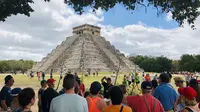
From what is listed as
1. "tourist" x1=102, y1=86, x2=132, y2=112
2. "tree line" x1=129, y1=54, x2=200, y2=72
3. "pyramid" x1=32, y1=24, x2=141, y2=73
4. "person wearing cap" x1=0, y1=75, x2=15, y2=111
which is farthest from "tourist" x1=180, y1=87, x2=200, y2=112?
"tree line" x1=129, y1=54, x2=200, y2=72

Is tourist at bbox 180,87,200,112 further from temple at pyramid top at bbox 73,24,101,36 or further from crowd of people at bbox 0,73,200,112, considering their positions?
temple at pyramid top at bbox 73,24,101,36

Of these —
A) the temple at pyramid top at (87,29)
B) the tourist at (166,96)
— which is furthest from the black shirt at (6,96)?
the temple at pyramid top at (87,29)

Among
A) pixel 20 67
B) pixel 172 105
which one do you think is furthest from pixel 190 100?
pixel 20 67

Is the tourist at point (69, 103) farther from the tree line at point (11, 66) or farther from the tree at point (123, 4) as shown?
the tree line at point (11, 66)

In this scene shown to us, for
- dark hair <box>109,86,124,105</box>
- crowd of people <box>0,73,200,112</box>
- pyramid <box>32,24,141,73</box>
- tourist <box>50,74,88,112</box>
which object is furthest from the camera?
pyramid <box>32,24,141,73</box>

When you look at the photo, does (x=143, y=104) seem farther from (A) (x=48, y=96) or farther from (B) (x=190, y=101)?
(A) (x=48, y=96)

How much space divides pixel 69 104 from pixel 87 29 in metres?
99.9

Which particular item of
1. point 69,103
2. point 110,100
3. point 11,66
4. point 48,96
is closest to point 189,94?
point 110,100

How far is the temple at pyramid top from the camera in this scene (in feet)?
340

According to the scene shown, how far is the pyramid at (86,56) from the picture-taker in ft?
255

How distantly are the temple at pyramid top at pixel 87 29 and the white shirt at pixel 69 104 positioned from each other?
325 feet

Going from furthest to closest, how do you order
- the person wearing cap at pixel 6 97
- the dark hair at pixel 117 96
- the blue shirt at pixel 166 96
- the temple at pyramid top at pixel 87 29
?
the temple at pyramid top at pixel 87 29 < the person wearing cap at pixel 6 97 < the blue shirt at pixel 166 96 < the dark hair at pixel 117 96

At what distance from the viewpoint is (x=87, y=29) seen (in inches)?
4077

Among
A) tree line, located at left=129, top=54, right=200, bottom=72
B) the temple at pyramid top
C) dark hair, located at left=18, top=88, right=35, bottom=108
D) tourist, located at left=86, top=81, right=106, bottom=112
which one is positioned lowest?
tourist, located at left=86, top=81, right=106, bottom=112
